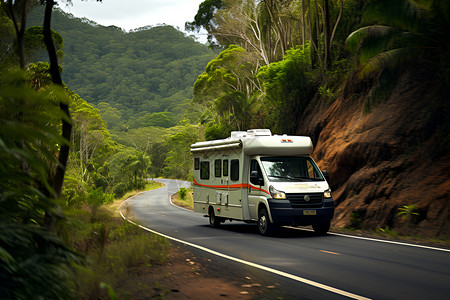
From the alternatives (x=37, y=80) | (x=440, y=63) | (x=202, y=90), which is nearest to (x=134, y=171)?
(x=202, y=90)

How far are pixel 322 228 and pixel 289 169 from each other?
203cm

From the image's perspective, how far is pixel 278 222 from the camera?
1480 centimetres

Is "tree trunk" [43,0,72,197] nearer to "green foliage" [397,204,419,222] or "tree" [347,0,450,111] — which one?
"green foliage" [397,204,419,222]

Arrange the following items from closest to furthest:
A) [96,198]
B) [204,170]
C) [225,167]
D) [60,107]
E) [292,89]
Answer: [60,107] → [96,198] → [225,167] → [204,170] → [292,89]

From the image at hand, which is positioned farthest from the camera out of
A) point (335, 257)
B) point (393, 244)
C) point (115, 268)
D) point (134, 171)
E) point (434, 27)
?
point (134, 171)

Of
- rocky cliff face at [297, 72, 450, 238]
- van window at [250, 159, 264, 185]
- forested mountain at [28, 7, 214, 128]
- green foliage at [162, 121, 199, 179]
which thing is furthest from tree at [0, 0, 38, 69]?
forested mountain at [28, 7, 214, 128]

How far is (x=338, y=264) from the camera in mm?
10031

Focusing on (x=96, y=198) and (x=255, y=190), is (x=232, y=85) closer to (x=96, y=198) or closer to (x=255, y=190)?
(x=96, y=198)

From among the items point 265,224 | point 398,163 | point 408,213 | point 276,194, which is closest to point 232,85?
point 398,163

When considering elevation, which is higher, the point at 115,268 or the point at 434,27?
the point at 434,27

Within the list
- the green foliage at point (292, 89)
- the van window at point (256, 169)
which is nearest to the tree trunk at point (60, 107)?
the van window at point (256, 169)

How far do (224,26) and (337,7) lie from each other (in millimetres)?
22738

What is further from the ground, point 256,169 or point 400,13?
point 400,13

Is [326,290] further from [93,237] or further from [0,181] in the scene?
[0,181]
